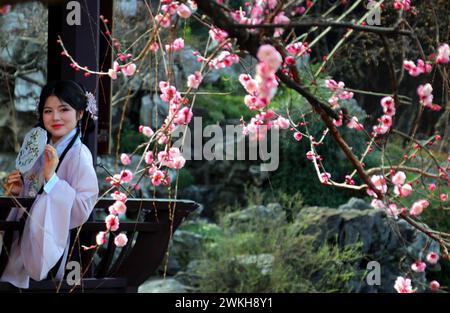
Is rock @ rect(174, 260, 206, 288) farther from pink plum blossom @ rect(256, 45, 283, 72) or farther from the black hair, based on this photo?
pink plum blossom @ rect(256, 45, 283, 72)

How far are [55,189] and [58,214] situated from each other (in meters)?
0.10

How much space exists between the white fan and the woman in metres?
0.04

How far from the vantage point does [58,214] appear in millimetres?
3736

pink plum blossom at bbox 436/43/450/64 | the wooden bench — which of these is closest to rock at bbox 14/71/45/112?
the wooden bench

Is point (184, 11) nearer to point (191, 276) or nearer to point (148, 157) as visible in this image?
point (148, 157)

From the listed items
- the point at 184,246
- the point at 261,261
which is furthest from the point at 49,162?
the point at 184,246

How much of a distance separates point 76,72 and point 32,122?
218 inches

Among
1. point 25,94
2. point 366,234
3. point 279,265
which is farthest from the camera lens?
point 25,94

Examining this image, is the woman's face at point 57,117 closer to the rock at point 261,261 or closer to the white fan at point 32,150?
the white fan at point 32,150

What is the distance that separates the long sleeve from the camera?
3.70 m

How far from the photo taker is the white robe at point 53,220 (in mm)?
3697

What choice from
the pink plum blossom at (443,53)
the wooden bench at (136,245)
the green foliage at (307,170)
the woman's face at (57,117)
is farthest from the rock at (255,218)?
the pink plum blossom at (443,53)
